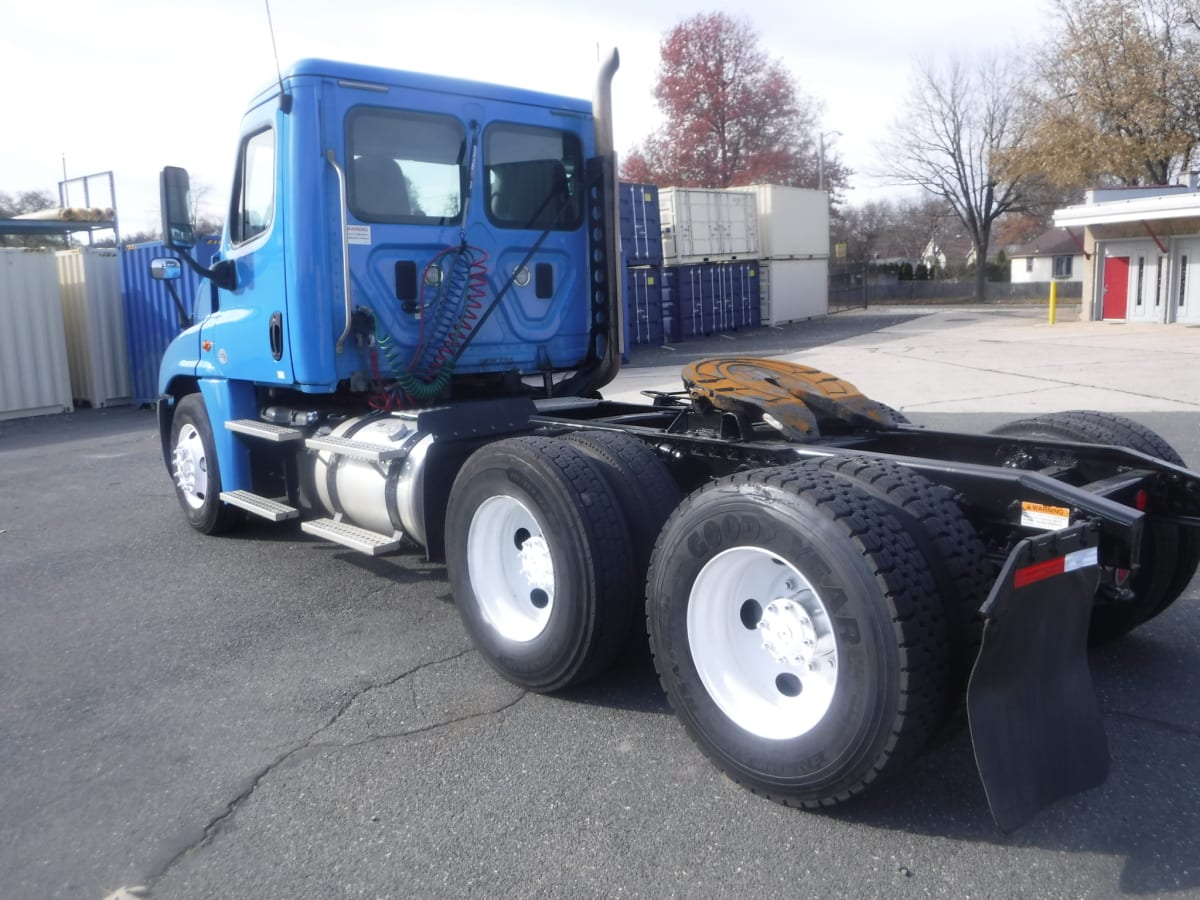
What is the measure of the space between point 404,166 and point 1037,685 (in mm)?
4325

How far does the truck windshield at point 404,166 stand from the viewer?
5570 millimetres

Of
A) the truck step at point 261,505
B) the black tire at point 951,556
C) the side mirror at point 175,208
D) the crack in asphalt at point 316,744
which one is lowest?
the crack in asphalt at point 316,744

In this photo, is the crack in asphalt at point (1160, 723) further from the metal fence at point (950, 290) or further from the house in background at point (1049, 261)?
the house in background at point (1049, 261)

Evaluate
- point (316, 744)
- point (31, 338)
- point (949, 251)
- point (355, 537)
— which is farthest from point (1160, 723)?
point (949, 251)

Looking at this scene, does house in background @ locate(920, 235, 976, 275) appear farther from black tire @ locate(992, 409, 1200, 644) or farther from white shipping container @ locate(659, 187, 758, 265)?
black tire @ locate(992, 409, 1200, 644)

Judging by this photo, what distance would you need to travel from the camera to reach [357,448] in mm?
5398

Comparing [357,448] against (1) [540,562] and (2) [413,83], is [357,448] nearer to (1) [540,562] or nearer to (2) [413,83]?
(1) [540,562]

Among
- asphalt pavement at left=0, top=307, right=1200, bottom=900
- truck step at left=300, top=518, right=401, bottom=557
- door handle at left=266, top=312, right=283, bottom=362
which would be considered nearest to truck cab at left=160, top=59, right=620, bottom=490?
door handle at left=266, top=312, right=283, bottom=362

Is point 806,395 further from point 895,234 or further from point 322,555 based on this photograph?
point 895,234

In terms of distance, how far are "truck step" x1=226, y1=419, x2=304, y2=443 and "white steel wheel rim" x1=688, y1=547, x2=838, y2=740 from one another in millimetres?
3377

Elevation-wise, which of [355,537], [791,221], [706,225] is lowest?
[355,537]

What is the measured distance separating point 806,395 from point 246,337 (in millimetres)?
3473

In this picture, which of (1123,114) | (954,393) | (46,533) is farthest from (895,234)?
(46,533)

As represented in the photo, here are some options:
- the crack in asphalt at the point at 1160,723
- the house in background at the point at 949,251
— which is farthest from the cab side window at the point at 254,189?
the house in background at the point at 949,251
